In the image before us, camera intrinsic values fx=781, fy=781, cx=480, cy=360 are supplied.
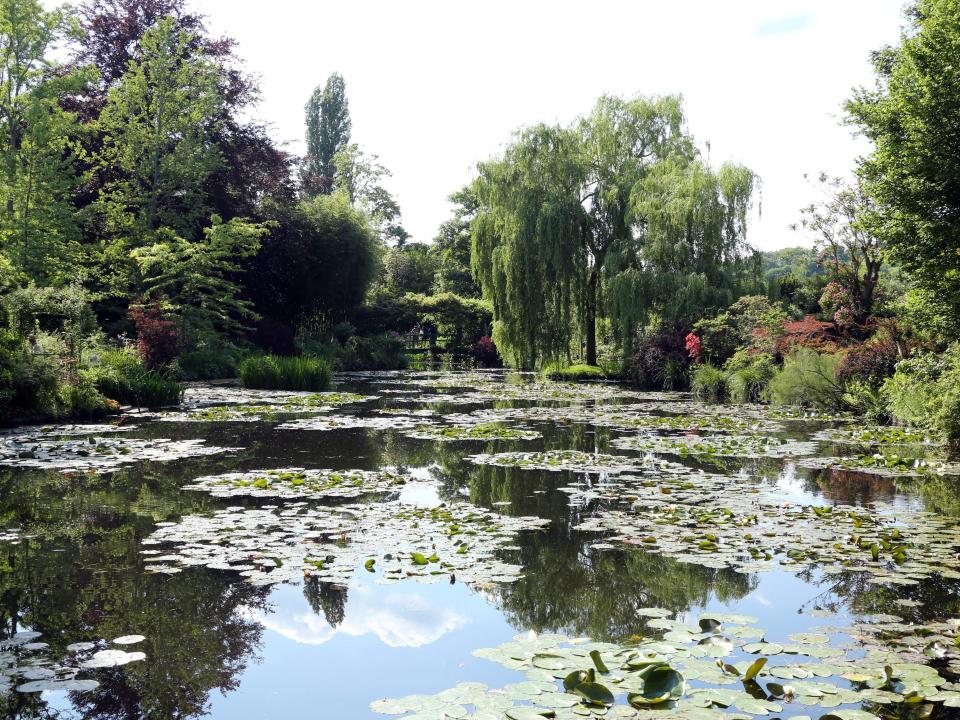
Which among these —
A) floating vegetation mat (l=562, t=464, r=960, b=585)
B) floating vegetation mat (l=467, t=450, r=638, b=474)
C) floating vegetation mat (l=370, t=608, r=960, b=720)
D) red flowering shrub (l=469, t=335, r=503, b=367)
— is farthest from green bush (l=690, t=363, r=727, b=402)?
red flowering shrub (l=469, t=335, r=503, b=367)

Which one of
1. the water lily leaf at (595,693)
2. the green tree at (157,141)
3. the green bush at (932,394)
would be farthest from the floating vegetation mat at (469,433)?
the green tree at (157,141)

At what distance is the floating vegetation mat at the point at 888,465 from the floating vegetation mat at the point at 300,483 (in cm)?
450

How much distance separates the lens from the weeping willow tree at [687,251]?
20.3 meters

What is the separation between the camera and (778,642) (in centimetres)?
354

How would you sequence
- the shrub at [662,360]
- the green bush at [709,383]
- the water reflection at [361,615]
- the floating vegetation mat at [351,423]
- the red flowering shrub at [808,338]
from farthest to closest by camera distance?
1. the shrub at [662,360]
2. the green bush at [709,383]
3. the red flowering shrub at [808,338]
4. the floating vegetation mat at [351,423]
5. the water reflection at [361,615]

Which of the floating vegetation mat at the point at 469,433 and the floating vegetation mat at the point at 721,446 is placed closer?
the floating vegetation mat at the point at 721,446

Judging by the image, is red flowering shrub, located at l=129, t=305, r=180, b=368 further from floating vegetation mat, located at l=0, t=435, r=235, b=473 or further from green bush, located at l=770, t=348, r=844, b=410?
green bush, located at l=770, t=348, r=844, b=410

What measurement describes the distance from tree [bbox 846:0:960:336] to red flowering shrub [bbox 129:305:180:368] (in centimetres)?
1539

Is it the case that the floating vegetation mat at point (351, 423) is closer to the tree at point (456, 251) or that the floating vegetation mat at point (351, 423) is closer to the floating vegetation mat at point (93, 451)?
the floating vegetation mat at point (93, 451)

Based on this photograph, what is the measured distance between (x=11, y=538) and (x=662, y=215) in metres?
18.2

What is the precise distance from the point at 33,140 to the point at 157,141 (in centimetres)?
408

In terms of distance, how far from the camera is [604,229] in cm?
2298

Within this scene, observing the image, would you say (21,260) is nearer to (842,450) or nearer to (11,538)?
(11,538)

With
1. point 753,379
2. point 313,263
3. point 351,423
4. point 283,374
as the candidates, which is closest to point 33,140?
point 283,374
